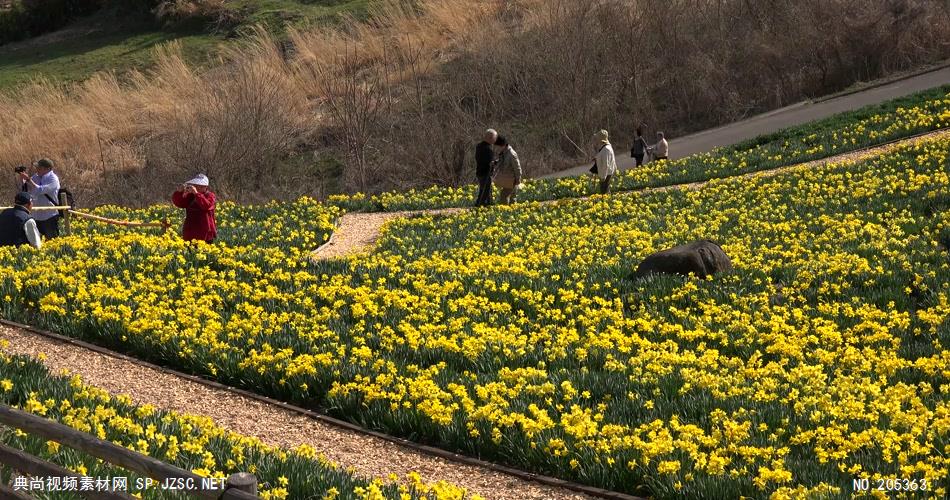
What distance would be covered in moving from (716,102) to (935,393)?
2676cm

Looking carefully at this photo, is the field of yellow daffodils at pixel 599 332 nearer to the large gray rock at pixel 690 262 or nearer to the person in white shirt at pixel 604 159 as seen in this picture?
the large gray rock at pixel 690 262

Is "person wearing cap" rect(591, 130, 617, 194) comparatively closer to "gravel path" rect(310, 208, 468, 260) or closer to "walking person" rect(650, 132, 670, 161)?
"gravel path" rect(310, 208, 468, 260)

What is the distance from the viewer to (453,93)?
36.1 m

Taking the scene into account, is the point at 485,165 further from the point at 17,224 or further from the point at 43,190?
the point at 17,224

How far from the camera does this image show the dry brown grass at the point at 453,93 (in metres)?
31.5

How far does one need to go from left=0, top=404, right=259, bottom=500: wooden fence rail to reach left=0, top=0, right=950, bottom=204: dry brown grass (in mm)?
24493

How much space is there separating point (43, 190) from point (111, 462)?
1199 cm

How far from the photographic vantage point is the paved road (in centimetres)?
2961

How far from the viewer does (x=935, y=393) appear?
9.24 metres

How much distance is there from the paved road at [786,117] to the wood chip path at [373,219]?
6.36 meters

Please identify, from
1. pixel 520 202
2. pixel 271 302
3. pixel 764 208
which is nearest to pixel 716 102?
pixel 520 202

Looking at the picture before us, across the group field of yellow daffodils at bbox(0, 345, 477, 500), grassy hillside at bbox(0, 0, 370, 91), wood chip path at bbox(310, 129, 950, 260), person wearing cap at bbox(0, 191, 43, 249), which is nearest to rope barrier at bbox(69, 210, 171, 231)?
person wearing cap at bbox(0, 191, 43, 249)

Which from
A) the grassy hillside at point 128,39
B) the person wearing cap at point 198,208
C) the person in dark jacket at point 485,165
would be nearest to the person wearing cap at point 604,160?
the person in dark jacket at point 485,165

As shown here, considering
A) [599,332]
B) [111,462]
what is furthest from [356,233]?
[111,462]
